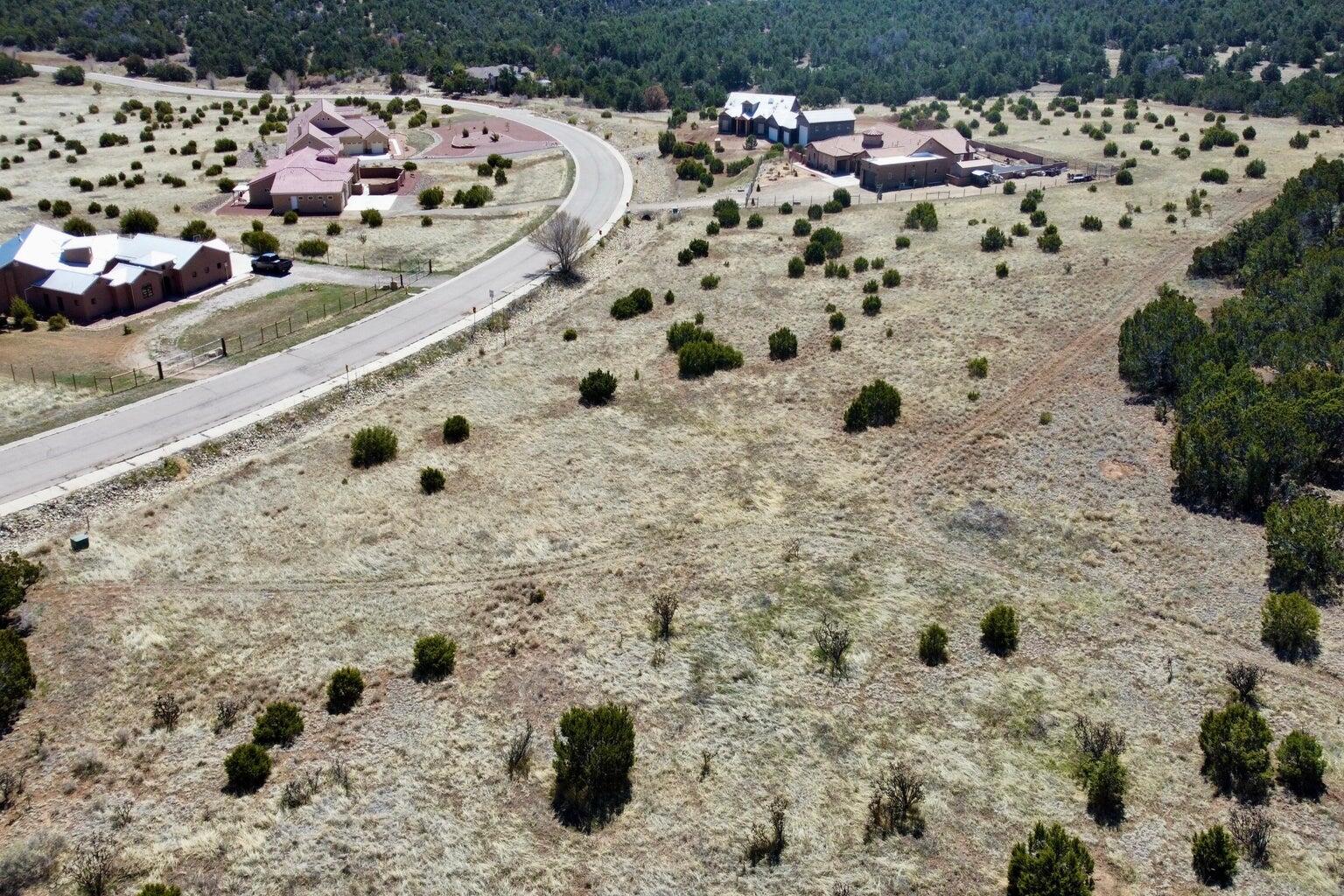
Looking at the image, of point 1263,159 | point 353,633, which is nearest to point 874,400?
point 353,633

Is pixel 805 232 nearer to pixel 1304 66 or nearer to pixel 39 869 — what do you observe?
pixel 39 869

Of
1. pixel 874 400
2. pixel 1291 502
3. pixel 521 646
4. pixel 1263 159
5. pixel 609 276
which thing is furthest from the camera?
pixel 1263 159

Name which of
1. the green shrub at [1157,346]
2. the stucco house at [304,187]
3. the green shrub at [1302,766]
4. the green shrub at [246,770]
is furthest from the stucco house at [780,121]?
the green shrub at [246,770]

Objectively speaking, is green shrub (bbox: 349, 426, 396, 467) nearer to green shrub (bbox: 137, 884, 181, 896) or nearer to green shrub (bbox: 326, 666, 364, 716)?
green shrub (bbox: 326, 666, 364, 716)

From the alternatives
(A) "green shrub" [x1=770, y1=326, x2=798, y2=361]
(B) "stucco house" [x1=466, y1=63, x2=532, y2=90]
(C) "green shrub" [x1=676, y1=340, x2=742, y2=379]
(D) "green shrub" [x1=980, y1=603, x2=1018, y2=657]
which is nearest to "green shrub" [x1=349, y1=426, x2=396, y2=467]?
(C) "green shrub" [x1=676, y1=340, x2=742, y2=379]

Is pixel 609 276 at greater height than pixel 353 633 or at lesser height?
greater

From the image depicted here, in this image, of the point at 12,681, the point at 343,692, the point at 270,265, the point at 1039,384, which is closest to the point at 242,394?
the point at 12,681

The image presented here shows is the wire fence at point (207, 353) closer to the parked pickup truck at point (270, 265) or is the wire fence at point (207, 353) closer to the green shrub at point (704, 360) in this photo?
the parked pickup truck at point (270, 265)

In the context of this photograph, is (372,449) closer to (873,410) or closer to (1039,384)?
(873,410)

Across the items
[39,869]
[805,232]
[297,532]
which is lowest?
[39,869]
